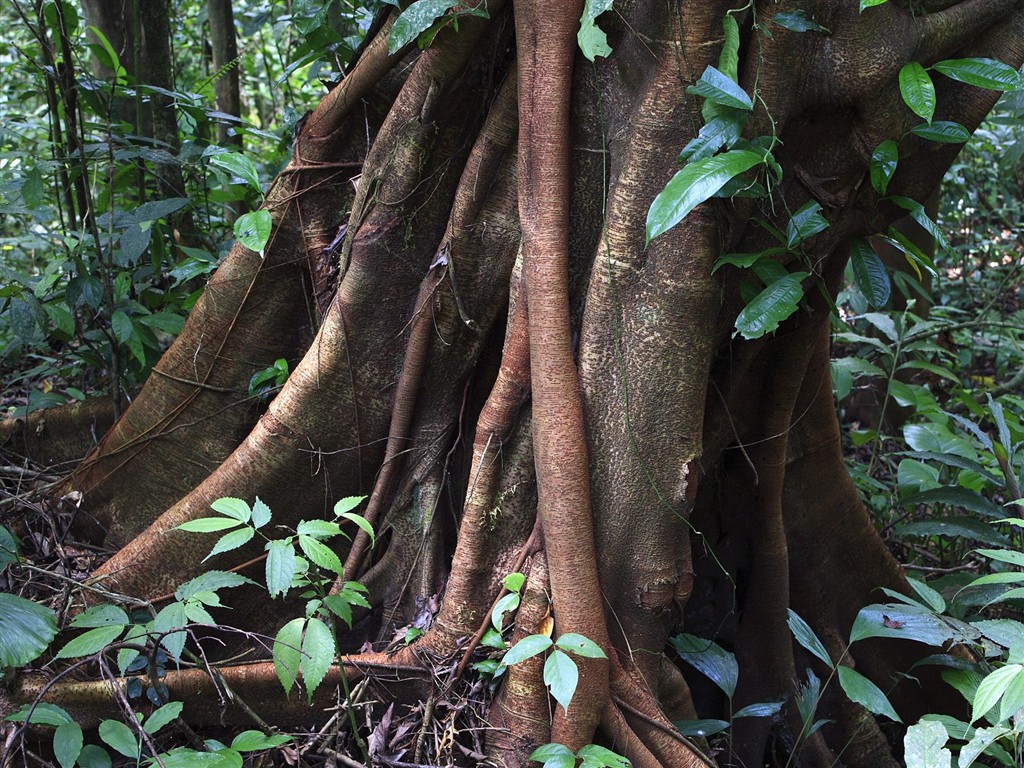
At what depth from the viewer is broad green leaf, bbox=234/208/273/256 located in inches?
106

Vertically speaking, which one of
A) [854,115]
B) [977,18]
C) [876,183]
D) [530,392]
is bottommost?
[530,392]

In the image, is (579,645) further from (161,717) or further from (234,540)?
(161,717)

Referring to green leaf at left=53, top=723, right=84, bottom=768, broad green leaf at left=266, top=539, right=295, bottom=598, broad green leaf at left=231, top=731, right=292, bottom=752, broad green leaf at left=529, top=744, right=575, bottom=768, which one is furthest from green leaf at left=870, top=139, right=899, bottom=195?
green leaf at left=53, top=723, right=84, bottom=768

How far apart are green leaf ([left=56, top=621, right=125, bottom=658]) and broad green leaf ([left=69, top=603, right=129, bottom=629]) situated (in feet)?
0.23

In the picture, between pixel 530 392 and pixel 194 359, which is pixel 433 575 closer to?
pixel 530 392

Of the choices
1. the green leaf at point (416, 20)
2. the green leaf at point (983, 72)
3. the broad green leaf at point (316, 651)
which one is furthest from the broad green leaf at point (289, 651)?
the green leaf at point (983, 72)

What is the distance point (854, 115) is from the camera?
240 centimetres

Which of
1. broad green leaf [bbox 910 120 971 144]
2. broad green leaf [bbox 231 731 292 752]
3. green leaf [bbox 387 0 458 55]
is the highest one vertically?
green leaf [bbox 387 0 458 55]

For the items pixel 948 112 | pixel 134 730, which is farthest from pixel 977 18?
pixel 134 730

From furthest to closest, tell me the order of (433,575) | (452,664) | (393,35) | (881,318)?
(881,318)
(433,575)
(452,664)
(393,35)

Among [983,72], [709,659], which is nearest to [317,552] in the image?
[709,659]

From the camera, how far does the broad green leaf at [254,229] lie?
8.82 feet

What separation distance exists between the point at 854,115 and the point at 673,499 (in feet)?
3.78

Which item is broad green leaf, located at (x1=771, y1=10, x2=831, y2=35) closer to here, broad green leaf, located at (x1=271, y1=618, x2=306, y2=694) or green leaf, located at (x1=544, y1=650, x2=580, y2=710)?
green leaf, located at (x1=544, y1=650, x2=580, y2=710)
